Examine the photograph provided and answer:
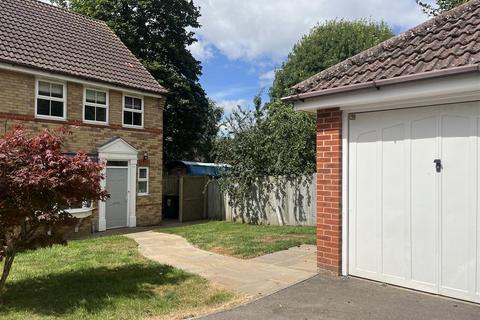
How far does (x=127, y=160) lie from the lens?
16.0 m

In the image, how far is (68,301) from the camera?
19.2 feet

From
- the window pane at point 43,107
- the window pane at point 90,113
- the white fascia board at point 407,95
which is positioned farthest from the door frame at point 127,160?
the white fascia board at point 407,95

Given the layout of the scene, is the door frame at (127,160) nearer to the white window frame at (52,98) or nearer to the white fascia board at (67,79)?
the white window frame at (52,98)

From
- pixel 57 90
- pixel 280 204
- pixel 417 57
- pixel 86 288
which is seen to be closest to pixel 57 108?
pixel 57 90

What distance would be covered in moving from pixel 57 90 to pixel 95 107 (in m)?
1.41

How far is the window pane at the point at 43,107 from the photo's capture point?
13.7 metres

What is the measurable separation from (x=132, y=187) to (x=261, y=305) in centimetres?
1151

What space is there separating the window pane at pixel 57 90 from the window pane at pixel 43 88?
177mm

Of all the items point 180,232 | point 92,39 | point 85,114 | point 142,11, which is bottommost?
point 180,232

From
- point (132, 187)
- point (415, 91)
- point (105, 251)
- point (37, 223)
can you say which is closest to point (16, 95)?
point (132, 187)

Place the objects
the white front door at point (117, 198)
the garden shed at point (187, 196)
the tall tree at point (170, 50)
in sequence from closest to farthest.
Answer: the white front door at point (117, 198), the garden shed at point (187, 196), the tall tree at point (170, 50)

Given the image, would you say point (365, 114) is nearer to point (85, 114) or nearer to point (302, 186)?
point (302, 186)

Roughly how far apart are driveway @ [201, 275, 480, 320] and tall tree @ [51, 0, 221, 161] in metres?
19.3

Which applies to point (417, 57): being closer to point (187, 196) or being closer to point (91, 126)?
point (91, 126)
